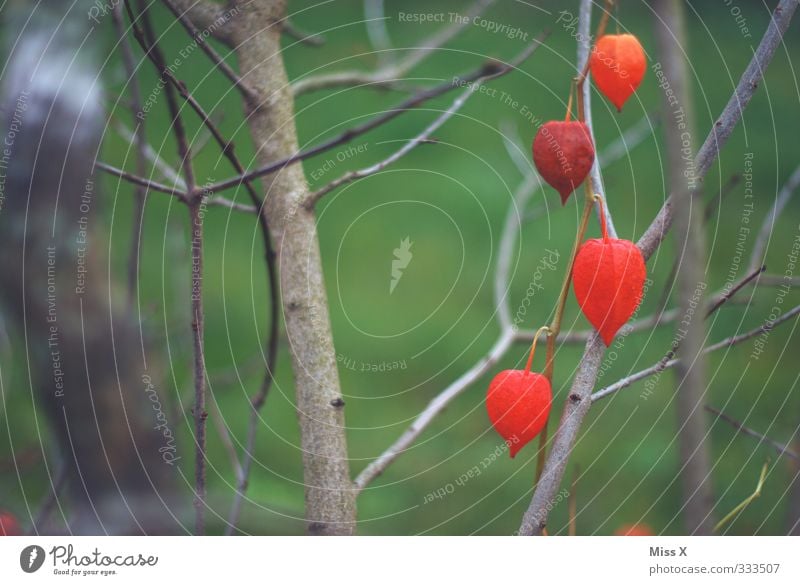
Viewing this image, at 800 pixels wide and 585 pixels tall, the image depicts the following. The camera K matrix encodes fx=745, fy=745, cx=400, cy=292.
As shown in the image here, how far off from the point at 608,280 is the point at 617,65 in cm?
17

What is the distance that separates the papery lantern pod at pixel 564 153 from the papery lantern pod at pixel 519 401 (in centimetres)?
10

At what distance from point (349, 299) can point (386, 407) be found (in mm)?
189

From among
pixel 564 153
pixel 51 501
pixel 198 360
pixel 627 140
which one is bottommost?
pixel 51 501

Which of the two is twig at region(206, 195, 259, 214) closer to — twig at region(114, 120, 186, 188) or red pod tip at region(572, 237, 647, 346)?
twig at region(114, 120, 186, 188)

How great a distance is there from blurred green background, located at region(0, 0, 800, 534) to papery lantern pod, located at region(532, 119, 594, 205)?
0.62 ft

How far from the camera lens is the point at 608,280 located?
1.57ft

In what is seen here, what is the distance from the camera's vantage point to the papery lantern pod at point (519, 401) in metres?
0.50

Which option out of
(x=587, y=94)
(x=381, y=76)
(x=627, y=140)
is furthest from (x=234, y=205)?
(x=627, y=140)

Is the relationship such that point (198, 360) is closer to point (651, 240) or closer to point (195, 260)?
point (195, 260)

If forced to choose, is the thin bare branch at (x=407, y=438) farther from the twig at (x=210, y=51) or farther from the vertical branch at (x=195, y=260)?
the twig at (x=210, y=51)

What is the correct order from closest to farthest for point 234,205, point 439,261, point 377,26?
point 234,205
point 377,26
point 439,261

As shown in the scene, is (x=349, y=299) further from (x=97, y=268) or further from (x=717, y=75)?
(x=717, y=75)

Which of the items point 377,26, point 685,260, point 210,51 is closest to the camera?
point 685,260
